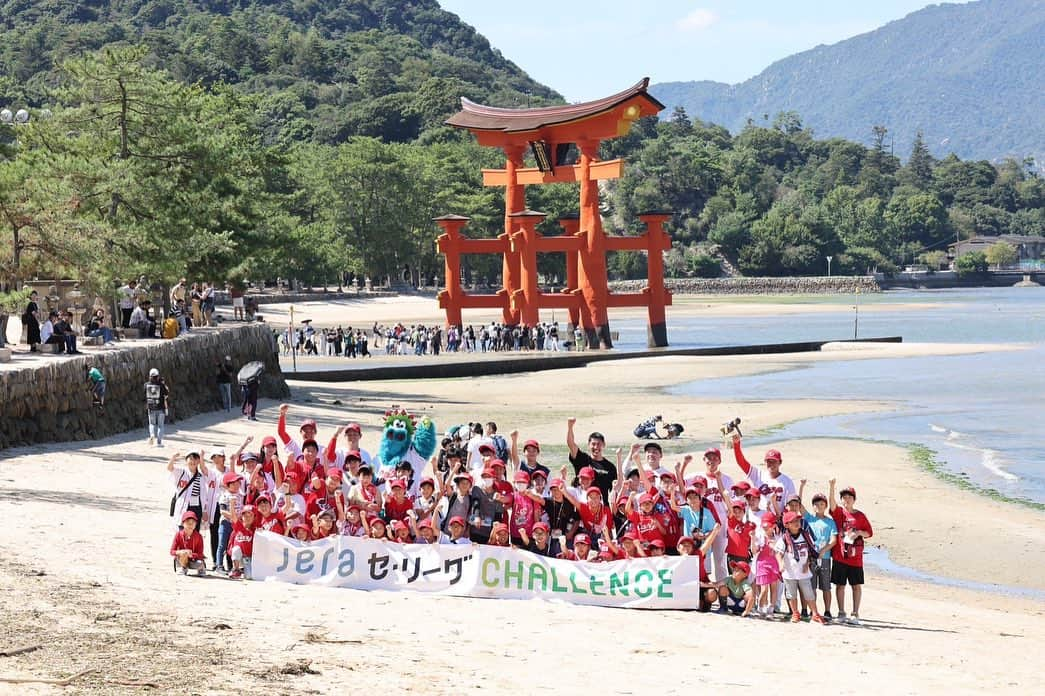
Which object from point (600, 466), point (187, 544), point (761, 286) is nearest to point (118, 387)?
point (187, 544)

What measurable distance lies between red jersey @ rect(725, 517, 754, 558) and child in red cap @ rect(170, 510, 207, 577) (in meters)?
4.68

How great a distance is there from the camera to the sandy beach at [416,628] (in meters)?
8.95

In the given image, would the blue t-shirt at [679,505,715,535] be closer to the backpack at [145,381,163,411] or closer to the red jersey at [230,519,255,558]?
the red jersey at [230,519,255,558]

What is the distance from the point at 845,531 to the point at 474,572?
A: 3.25 m

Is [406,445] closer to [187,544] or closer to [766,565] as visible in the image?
[187,544]

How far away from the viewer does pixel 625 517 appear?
12078 millimetres

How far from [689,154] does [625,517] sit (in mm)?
149136

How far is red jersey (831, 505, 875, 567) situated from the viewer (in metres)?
11.6

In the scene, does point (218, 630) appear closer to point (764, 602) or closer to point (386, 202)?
point (764, 602)

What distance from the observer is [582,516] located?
12.1m

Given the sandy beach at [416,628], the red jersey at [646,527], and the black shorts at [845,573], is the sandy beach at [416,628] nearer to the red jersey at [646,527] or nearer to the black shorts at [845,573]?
the black shorts at [845,573]

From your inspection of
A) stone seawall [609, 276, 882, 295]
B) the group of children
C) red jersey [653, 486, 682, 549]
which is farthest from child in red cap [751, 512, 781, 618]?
stone seawall [609, 276, 882, 295]

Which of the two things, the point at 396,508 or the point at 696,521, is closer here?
the point at 696,521

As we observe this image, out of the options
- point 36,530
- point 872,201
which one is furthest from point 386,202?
point 872,201
